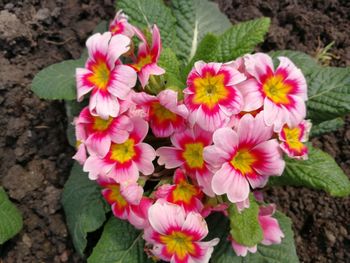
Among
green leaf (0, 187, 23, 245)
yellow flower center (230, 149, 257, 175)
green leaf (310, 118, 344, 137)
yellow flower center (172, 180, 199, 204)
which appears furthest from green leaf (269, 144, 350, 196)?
green leaf (0, 187, 23, 245)

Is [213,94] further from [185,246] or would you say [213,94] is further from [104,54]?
[185,246]

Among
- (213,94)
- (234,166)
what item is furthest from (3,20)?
(234,166)

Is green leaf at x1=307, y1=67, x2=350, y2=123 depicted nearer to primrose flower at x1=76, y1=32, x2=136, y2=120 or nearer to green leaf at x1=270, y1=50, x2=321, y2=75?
green leaf at x1=270, y1=50, x2=321, y2=75

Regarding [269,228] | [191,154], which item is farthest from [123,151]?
[269,228]

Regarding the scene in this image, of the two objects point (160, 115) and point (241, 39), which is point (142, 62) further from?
point (241, 39)

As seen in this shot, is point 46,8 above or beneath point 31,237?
above

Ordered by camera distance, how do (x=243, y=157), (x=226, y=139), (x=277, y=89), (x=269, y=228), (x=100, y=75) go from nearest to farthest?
(x=226, y=139), (x=243, y=157), (x=277, y=89), (x=100, y=75), (x=269, y=228)

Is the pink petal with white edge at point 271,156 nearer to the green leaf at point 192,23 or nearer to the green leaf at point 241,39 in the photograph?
the green leaf at point 241,39
